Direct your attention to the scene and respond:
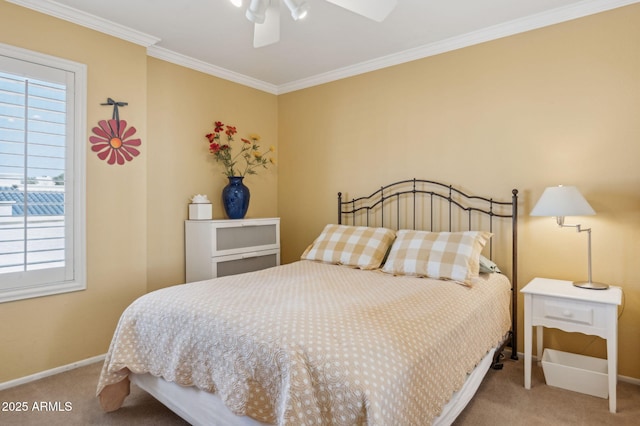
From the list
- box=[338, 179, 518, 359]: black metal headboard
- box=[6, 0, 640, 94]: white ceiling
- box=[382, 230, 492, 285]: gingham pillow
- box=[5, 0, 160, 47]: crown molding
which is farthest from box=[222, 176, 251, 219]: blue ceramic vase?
box=[382, 230, 492, 285]: gingham pillow

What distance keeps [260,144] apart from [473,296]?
2.82m

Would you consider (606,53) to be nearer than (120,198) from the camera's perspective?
Yes

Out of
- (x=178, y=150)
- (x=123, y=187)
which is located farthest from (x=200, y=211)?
(x=123, y=187)

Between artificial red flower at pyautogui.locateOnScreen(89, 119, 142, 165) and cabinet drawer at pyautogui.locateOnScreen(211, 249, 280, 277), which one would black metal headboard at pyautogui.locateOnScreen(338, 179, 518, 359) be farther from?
artificial red flower at pyautogui.locateOnScreen(89, 119, 142, 165)

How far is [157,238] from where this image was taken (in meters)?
3.33

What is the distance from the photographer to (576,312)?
7.27 feet

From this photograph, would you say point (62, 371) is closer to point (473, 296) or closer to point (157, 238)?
point (157, 238)

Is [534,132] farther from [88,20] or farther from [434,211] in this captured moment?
[88,20]

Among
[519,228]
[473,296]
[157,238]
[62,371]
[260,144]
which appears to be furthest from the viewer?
[260,144]

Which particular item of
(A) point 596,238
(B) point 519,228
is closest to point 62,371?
(B) point 519,228

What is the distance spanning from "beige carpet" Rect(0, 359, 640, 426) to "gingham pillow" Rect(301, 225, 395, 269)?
1135 millimetres

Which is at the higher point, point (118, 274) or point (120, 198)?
point (120, 198)

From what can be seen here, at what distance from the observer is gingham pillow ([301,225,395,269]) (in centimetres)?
300

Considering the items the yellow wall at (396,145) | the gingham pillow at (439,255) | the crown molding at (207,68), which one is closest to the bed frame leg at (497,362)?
the yellow wall at (396,145)
